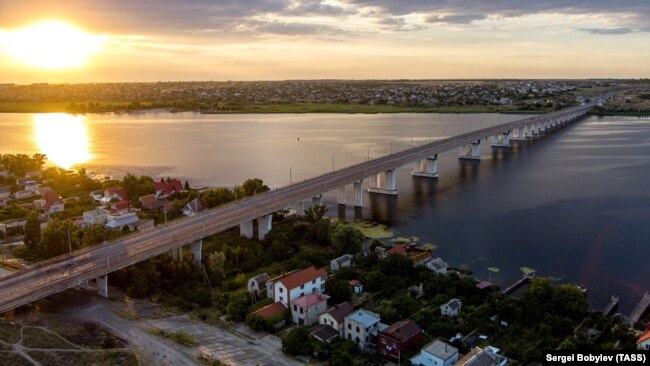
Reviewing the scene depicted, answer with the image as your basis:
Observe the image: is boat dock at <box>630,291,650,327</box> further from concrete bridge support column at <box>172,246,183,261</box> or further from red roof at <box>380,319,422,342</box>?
concrete bridge support column at <box>172,246,183,261</box>

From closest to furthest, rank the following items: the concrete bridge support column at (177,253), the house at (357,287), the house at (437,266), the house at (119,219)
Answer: the house at (357,287), the house at (437,266), the concrete bridge support column at (177,253), the house at (119,219)

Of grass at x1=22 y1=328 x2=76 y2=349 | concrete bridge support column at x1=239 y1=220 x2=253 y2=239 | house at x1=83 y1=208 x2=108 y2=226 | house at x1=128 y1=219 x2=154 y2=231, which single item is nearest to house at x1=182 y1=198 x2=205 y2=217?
house at x1=128 y1=219 x2=154 y2=231

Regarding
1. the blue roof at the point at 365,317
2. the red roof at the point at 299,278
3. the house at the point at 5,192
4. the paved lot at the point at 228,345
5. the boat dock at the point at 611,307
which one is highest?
the house at the point at 5,192

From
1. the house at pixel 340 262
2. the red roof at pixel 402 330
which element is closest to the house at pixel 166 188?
the house at pixel 340 262

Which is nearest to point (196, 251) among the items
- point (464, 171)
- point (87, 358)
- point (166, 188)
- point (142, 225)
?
point (142, 225)

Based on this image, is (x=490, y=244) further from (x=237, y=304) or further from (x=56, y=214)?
(x=56, y=214)

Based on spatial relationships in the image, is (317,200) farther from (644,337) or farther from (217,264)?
(644,337)

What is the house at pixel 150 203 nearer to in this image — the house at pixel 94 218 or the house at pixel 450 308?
the house at pixel 94 218
